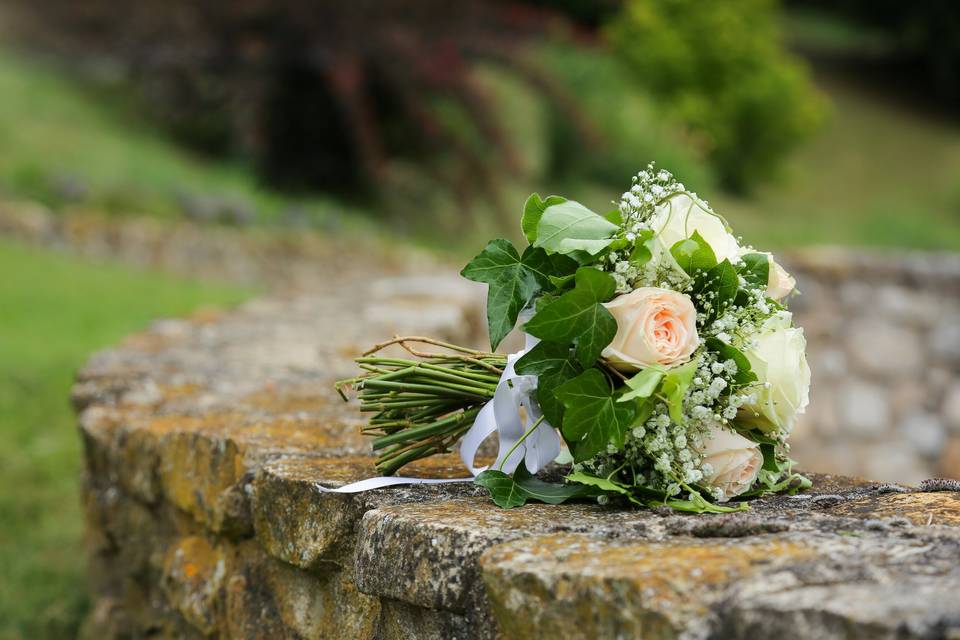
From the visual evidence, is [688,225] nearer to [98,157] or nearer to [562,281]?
[562,281]

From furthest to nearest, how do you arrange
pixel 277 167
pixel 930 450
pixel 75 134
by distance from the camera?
pixel 277 167
pixel 75 134
pixel 930 450

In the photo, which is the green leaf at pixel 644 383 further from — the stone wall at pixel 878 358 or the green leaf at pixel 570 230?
the stone wall at pixel 878 358

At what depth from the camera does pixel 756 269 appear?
5.13 feet

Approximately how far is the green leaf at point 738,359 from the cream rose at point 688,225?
0.14 metres

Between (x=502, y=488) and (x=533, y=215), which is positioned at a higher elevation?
(x=533, y=215)

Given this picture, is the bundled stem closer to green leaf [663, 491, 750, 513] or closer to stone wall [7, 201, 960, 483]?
green leaf [663, 491, 750, 513]

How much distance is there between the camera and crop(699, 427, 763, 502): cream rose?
4.92ft

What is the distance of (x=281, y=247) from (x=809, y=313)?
3.69m

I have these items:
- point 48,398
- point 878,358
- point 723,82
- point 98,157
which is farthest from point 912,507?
point 723,82

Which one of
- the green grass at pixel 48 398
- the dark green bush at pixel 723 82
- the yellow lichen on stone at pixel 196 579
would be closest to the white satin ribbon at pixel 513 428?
the yellow lichen on stone at pixel 196 579

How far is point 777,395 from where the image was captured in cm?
150

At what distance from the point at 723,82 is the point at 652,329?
1376cm

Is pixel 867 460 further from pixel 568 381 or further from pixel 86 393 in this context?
pixel 568 381

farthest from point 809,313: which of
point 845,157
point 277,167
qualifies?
point 845,157
